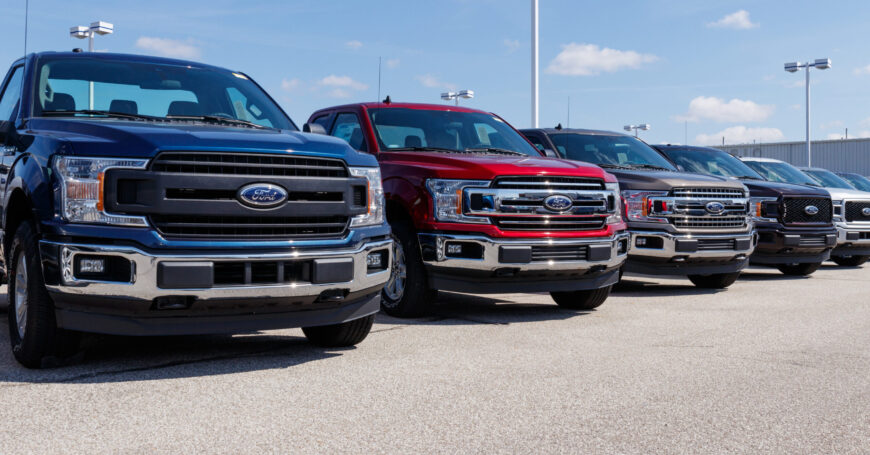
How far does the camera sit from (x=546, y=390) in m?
5.00

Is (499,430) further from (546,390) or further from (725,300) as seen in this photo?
(725,300)

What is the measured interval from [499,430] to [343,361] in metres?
1.86

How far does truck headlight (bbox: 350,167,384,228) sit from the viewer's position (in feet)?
18.7

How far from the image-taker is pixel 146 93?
21.0ft

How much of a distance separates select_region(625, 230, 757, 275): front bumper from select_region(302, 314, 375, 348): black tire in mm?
4455

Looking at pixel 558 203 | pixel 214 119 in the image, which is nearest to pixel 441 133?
pixel 558 203

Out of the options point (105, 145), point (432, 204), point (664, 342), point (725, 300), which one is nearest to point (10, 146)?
point (105, 145)

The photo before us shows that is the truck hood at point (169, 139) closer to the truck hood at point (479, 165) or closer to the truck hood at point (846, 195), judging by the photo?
the truck hood at point (479, 165)

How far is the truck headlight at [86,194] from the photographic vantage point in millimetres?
4910

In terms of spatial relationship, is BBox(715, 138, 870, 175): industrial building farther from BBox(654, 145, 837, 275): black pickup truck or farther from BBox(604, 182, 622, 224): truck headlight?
BBox(604, 182, 622, 224): truck headlight

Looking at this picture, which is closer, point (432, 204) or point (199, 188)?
point (199, 188)

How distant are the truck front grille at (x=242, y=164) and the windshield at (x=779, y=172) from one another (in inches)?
453

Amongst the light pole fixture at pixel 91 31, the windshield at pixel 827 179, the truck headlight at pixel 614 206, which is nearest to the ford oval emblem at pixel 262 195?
the truck headlight at pixel 614 206

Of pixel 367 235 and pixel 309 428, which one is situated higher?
pixel 367 235
